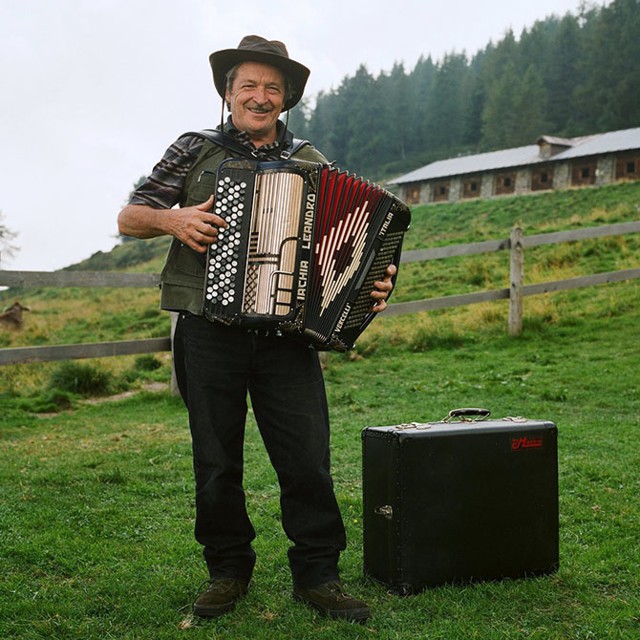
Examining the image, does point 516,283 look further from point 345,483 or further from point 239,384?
point 239,384

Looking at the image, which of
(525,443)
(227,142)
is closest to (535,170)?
(525,443)

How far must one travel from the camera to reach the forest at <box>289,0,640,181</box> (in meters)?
64.5

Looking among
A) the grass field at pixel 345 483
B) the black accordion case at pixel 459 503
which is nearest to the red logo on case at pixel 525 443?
the black accordion case at pixel 459 503

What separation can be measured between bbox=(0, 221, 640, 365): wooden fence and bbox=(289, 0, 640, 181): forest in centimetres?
5578

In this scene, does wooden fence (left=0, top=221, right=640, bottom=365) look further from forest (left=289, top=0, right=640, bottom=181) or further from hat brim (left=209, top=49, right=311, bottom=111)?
forest (left=289, top=0, right=640, bottom=181)

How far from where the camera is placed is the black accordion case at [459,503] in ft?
10.0

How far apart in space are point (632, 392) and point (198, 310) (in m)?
5.31

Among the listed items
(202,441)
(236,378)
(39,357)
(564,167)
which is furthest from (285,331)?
(564,167)

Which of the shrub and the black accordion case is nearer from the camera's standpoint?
the black accordion case

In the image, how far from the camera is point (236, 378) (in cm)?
305

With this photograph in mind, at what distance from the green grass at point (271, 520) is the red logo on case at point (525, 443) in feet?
1.82

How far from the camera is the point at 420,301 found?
30.9 feet

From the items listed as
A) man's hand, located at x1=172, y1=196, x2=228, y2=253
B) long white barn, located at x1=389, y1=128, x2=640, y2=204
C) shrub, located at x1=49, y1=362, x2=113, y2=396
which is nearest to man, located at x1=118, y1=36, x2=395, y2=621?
man's hand, located at x1=172, y1=196, x2=228, y2=253

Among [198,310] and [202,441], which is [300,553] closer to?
[202,441]
